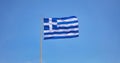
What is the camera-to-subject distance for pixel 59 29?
3.34m

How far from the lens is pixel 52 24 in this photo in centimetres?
334

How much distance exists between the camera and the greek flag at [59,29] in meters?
3.33

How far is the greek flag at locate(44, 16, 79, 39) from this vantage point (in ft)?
10.9
